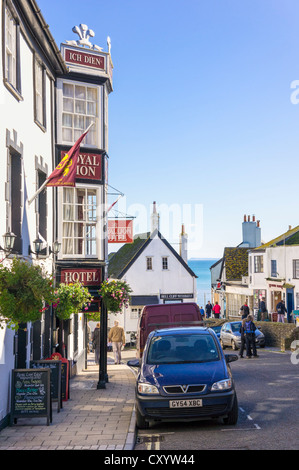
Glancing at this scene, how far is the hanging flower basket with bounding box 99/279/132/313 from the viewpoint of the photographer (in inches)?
682

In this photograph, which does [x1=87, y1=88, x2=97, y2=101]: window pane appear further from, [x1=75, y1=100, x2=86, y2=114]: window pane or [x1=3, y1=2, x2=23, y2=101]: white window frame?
[x1=3, y1=2, x2=23, y2=101]: white window frame

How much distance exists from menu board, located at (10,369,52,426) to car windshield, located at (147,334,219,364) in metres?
2.04

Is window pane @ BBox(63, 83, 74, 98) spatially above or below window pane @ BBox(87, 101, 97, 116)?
above

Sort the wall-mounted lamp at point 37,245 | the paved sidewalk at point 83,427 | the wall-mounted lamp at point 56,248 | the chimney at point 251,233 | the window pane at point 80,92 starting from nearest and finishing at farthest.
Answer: the paved sidewalk at point 83,427 → the wall-mounted lamp at point 37,245 → the wall-mounted lamp at point 56,248 → the window pane at point 80,92 → the chimney at point 251,233

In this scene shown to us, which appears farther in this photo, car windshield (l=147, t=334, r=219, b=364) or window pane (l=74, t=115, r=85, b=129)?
window pane (l=74, t=115, r=85, b=129)

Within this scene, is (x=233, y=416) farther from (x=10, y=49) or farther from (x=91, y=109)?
(x=91, y=109)

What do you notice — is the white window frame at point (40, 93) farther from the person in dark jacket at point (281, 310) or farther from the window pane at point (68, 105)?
the person in dark jacket at point (281, 310)

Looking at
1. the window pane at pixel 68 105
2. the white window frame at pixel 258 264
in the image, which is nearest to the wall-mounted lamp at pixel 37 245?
the window pane at pixel 68 105

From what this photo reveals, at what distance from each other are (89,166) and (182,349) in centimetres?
848

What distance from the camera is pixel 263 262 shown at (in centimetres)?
4906

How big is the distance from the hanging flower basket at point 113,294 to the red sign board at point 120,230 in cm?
837

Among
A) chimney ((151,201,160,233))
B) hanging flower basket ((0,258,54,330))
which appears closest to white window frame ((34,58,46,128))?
hanging flower basket ((0,258,54,330))

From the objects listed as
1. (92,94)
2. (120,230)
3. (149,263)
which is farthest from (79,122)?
(149,263)

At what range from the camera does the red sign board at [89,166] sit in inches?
711
